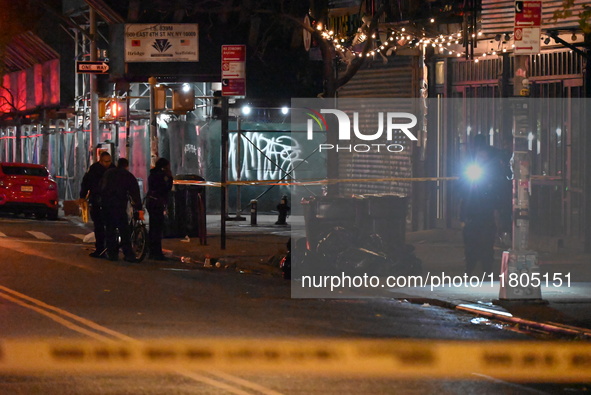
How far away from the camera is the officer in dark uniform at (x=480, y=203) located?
46.2ft

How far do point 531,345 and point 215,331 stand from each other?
306 cm

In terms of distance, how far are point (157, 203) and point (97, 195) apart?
1061 millimetres

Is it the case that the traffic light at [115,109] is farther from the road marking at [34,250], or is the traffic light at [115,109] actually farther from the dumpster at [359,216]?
the dumpster at [359,216]

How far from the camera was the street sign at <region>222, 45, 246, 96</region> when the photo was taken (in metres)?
18.1

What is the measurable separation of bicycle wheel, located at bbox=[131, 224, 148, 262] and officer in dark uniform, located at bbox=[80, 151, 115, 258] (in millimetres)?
673

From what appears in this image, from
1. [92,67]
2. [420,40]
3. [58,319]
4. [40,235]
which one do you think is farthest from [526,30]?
[92,67]

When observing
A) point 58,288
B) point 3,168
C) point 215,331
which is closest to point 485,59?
point 58,288

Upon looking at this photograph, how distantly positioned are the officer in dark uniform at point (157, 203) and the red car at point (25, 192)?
10.8 meters

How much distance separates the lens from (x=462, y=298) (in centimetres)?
1262

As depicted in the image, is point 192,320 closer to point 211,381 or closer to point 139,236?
point 211,381

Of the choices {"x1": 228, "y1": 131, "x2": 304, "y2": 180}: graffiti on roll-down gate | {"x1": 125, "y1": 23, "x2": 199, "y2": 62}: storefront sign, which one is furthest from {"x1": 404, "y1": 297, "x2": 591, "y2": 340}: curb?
{"x1": 125, "y1": 23, "x2": 199, "y2": 62}: storefront sign

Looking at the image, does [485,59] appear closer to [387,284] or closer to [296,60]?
[387,284]

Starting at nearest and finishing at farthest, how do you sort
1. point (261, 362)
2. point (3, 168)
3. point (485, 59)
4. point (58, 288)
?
point (261, 362)
point (58, 288)
point (485, 59)
point (3, 168)

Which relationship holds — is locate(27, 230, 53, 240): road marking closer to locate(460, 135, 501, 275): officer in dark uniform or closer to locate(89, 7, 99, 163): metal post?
locate(89, 7, 99, 163): metal post
